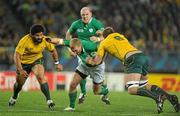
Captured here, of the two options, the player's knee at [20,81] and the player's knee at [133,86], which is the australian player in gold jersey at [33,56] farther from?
the player's knee at [133,86]

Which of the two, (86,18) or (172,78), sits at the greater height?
(86,18)

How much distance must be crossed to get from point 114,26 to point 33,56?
54.9 ft

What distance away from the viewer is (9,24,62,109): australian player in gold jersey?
15205 mm

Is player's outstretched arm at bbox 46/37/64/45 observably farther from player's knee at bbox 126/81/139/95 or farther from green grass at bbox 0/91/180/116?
player's knee at bbox 126/81/139/95

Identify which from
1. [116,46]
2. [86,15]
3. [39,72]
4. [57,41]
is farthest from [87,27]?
[116,46]

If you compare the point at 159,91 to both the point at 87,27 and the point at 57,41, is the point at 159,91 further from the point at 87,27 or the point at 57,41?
the point at 87,27

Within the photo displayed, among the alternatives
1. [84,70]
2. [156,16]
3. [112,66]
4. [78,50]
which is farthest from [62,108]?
[156,16]

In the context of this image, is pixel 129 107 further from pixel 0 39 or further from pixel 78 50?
pixel 0 39

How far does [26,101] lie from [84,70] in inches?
127

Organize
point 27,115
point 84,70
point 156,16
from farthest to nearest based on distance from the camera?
point 156,16 → point 84,70 → point 27,115

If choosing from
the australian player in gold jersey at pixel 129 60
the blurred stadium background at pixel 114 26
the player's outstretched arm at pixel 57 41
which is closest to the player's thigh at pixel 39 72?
the player's outstretched arm at pixel 57 41

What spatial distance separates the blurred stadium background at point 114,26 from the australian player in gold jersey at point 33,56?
1208 cm

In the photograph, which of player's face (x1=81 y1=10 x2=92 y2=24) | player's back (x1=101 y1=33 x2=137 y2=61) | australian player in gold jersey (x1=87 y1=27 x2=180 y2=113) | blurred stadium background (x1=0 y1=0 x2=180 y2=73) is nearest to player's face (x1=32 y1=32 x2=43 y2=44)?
australian player in gold jersey (x1=87 y1=27 x2=180 y2=113)

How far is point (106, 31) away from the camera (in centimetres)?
1420
